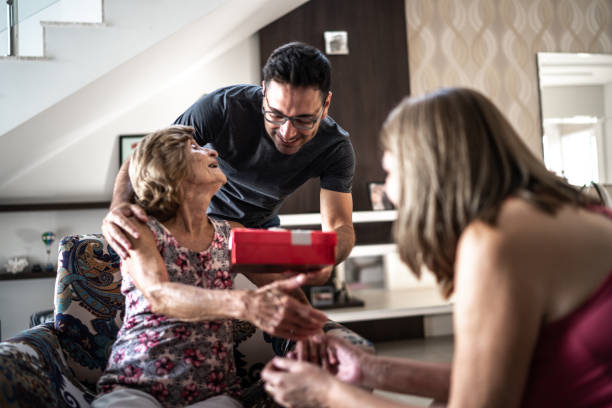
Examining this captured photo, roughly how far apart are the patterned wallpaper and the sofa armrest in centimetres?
348

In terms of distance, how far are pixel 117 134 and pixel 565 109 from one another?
3.84 meters

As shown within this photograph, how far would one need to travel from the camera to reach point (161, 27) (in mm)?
2822

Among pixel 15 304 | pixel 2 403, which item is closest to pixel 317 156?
pixel 2 403

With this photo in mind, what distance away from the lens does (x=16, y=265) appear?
A: 3.60m

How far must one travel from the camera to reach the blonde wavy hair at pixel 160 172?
4.75 ft

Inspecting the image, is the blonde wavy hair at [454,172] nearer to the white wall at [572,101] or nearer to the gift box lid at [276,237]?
the gift box lid at [276,237]

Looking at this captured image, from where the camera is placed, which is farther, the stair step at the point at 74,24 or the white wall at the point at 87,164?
the white wall at the point at 87,164

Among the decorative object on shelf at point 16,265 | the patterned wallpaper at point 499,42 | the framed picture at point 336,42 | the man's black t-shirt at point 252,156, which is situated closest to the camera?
the man's black t-shirt at point 252,156

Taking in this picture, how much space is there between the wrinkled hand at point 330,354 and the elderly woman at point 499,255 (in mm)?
196

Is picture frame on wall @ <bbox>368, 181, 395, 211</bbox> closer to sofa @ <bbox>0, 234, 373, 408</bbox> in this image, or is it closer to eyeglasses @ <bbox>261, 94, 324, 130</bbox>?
eyeglasses @ <bbox>261, 94, 324, 130</bbox>

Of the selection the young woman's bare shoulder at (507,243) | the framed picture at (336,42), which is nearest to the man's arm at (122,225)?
the young woman's bare shoulder at (507,243)

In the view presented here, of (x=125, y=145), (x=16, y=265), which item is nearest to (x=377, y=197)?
(x=125, y=145)

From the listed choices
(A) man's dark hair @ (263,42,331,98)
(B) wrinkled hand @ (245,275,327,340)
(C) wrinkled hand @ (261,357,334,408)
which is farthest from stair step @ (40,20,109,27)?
(C) wrinkled hand @ (261,357,334,408)

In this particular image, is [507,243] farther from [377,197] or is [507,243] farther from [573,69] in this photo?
[573,69]
